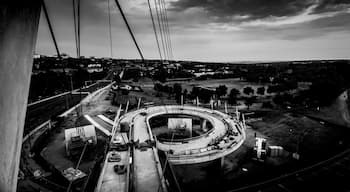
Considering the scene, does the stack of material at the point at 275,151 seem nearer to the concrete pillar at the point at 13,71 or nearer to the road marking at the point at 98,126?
the road marking at the point at 98,126

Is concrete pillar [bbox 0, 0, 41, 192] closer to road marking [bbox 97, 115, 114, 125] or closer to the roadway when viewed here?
the roadway

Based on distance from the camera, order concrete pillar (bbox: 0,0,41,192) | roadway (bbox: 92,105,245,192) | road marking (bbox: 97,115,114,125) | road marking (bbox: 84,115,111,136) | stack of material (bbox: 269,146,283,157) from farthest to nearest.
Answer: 1. road marking (bbox: 97,115,114,125)
2. road marking (bbox: 84,115,111,136)
3. stack of material (bbox: 269,146,283,157)
4. roadway (bbox: 92,105,245,192)
5. concrete pillar (bbox: 0,0,41,192)

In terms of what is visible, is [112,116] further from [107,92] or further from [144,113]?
[107,92]

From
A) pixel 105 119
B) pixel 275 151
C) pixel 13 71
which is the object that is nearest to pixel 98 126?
pixel 105 119

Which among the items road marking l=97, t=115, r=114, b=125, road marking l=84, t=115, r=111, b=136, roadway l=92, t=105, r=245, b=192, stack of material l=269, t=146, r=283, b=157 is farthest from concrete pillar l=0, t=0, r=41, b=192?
road marking l=97, t=115, r=114, b=125

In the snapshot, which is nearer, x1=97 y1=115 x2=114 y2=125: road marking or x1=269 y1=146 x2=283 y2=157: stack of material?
x1=269 y1=146 x2=283 y2=157: stack of material

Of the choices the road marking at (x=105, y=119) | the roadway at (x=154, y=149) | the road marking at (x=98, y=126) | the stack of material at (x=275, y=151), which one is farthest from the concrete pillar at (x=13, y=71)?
the road marking at (x=105, y=119)

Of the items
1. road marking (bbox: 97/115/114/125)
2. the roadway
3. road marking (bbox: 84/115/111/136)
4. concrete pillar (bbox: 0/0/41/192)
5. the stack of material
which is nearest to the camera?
concrete pillar (bbox: 0/0/41/192)

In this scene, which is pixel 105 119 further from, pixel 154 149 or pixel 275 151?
pixel 275 151

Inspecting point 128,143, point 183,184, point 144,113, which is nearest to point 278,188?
point 183,184
